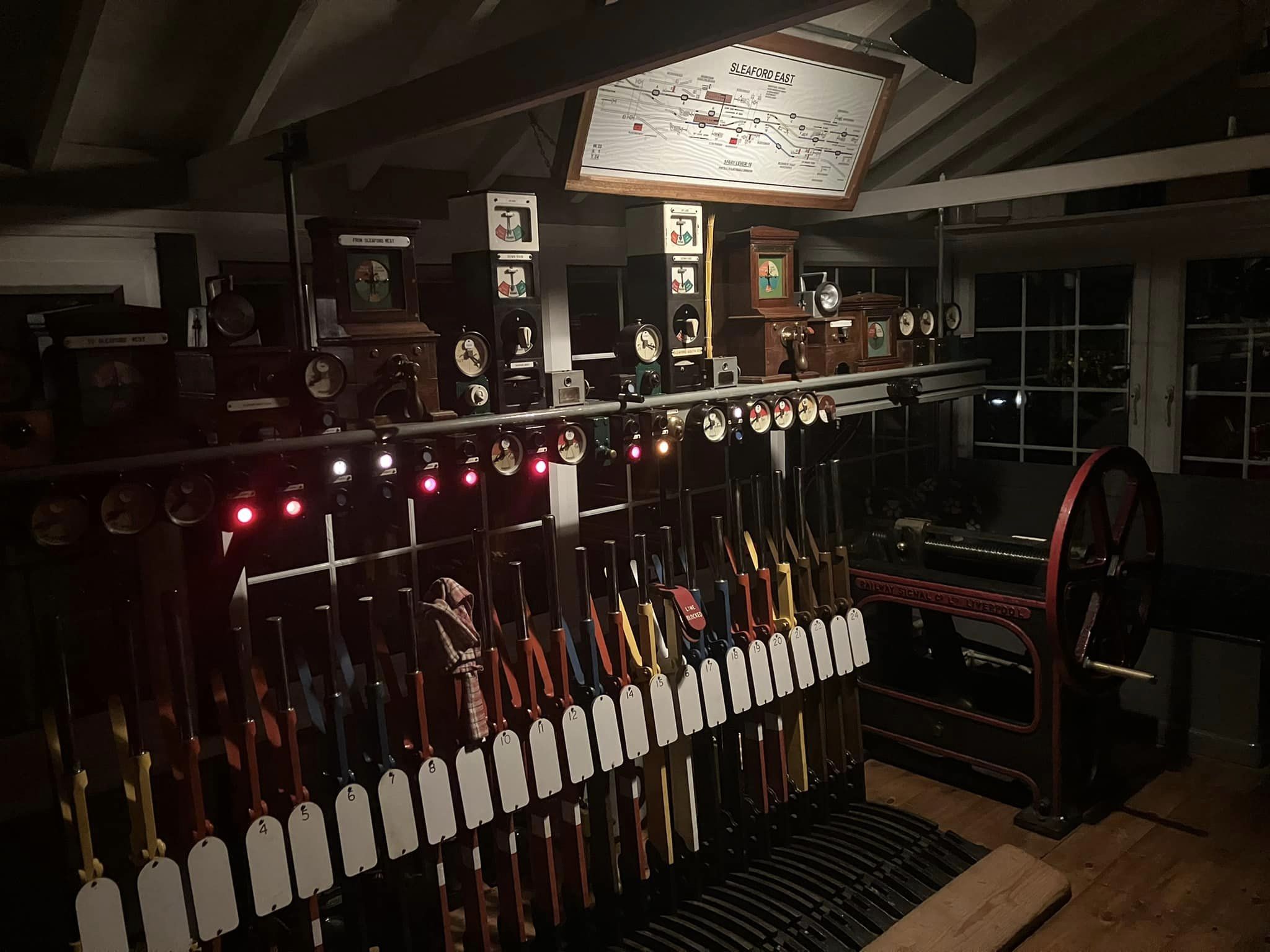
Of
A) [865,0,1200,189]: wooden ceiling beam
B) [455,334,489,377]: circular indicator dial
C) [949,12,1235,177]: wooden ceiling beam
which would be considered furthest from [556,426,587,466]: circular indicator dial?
[949,12,1235,177]: wooden ceiling beam

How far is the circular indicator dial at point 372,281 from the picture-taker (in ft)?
8.08

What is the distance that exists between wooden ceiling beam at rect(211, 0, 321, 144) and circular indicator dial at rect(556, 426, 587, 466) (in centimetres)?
111

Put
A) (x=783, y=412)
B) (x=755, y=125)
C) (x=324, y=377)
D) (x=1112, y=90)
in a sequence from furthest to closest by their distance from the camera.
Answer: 1. (x=1112, y=90)
2. (x=783, y=412)
3. (x=755, y=125)
4. (x=324, y=377)

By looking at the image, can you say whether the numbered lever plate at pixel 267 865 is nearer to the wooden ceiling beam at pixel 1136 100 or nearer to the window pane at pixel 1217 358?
the wooden ceiling beam at pixel 1136 100

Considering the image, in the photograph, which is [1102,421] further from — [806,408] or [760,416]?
[760,416]

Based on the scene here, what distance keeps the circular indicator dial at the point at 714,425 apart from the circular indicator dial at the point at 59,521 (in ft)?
5.79

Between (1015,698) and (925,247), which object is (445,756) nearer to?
(1015,698)

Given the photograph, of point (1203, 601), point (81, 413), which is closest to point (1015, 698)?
point (1203, 601)

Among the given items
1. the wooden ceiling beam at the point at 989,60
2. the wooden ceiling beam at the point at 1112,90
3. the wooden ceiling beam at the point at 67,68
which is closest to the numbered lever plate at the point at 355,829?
the wooden ceiling beam at the point at 67,68

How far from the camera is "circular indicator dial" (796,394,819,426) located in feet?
11.2

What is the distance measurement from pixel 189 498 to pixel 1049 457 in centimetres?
448

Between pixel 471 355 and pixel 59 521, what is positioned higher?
pixel 471 355

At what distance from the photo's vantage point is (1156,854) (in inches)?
131

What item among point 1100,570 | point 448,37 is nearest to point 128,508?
point 448,37
